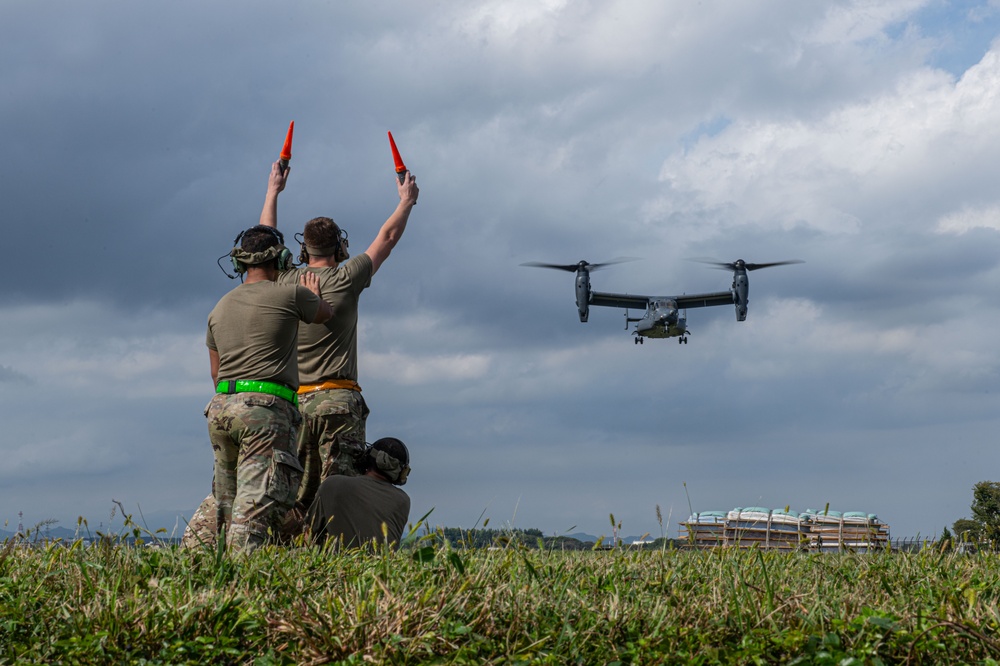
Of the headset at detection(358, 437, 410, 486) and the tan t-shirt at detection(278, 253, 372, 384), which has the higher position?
the tan t-shirt at detection(278, 253, 372, 384)

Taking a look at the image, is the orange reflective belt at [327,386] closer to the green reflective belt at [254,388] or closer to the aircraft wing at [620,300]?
the green reflective belt at [254,388]

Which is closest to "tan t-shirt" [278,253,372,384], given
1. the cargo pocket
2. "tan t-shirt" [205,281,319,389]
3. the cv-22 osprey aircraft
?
"tan t-shirt" [205,281,319,389]

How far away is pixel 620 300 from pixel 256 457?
67958 mm

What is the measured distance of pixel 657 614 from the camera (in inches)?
169

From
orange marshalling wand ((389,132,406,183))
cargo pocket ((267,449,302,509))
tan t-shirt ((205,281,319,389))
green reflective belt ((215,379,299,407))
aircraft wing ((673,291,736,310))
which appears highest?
aircraft wing ((673,291,736,310))

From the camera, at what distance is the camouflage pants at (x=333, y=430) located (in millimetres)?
7141

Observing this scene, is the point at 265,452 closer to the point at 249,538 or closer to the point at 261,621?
the point at 249,538

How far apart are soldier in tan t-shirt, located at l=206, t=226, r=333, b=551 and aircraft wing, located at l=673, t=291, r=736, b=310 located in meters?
65.3

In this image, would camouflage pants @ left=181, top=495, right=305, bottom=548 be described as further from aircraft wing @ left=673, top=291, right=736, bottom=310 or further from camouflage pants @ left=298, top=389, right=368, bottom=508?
aircraft wing @ left=673, top=291, right=736, bottom=310

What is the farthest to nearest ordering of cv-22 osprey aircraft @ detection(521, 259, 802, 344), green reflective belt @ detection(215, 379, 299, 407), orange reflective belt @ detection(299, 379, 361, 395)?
1. cv-22 osprey aircraft @ detection(521, 259, 802, 344)
2. orange reflective belt @ detection(299, 379, 361, 395)
3. green reflective belt @ detection(215, 379, 299, 407)

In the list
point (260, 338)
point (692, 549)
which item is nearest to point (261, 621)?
point (260, 338)

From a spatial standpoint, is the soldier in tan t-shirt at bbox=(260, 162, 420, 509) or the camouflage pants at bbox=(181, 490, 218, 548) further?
the soldier in tan t-shirt at bbox=(260, 162, 420, 509)

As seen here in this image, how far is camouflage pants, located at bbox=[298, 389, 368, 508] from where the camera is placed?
7141 millimetres

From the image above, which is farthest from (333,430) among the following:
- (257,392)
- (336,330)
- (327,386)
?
(257,392)
